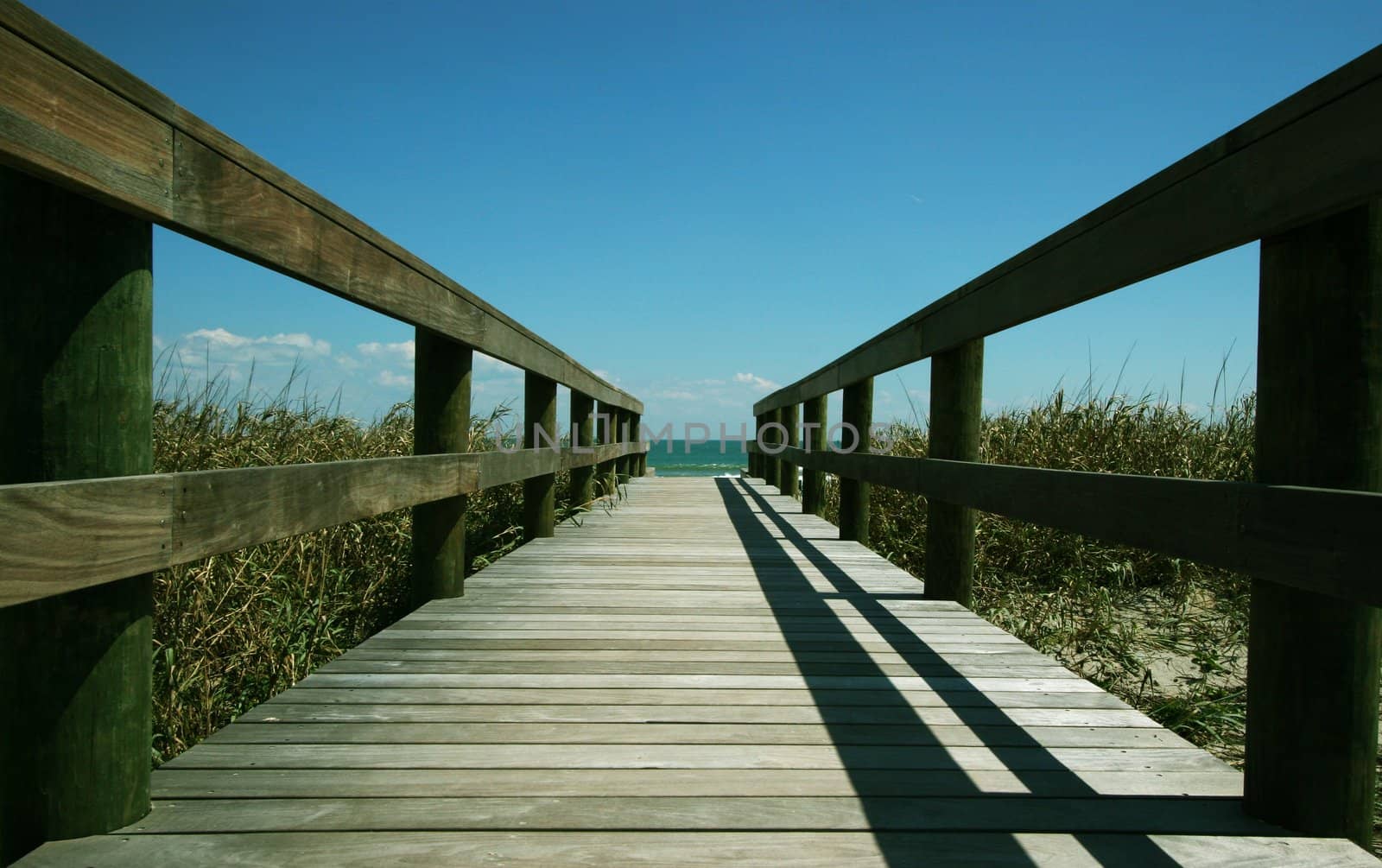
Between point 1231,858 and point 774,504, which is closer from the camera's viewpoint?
point 1231,858

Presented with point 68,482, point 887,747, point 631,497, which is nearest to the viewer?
point 68,482

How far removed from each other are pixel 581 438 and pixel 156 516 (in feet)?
17.4

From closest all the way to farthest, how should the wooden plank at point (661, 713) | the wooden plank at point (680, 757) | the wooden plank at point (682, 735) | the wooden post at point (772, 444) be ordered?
the wooden plank at point (680, 757)
the wooden plank at point (682, 735)
the wooden plank at point (661, 713)
the wooden post at point (772, 444)

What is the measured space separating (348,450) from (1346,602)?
462 centimetres

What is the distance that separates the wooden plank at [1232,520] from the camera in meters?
1.25

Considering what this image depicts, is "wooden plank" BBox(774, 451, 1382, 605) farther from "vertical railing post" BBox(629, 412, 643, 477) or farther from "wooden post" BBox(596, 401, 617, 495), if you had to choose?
"vertical railing post" BBox(629, 412, 643, 477)

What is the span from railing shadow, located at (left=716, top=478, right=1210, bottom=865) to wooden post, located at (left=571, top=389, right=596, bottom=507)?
350 cm

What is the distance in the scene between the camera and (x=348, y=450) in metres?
5.09

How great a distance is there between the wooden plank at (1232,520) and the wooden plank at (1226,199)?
Result: 413 mm

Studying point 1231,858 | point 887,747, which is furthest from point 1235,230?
point 887,747

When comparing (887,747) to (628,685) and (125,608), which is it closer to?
(628,685)

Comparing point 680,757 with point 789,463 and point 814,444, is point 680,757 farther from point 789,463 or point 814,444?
point 789,463

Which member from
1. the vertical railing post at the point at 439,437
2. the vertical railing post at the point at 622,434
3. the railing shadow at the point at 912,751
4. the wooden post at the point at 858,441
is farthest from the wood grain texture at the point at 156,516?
the vertical railing post at the point at 622,434

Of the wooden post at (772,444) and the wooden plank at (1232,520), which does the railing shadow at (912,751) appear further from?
the wooden post at (772,444)
